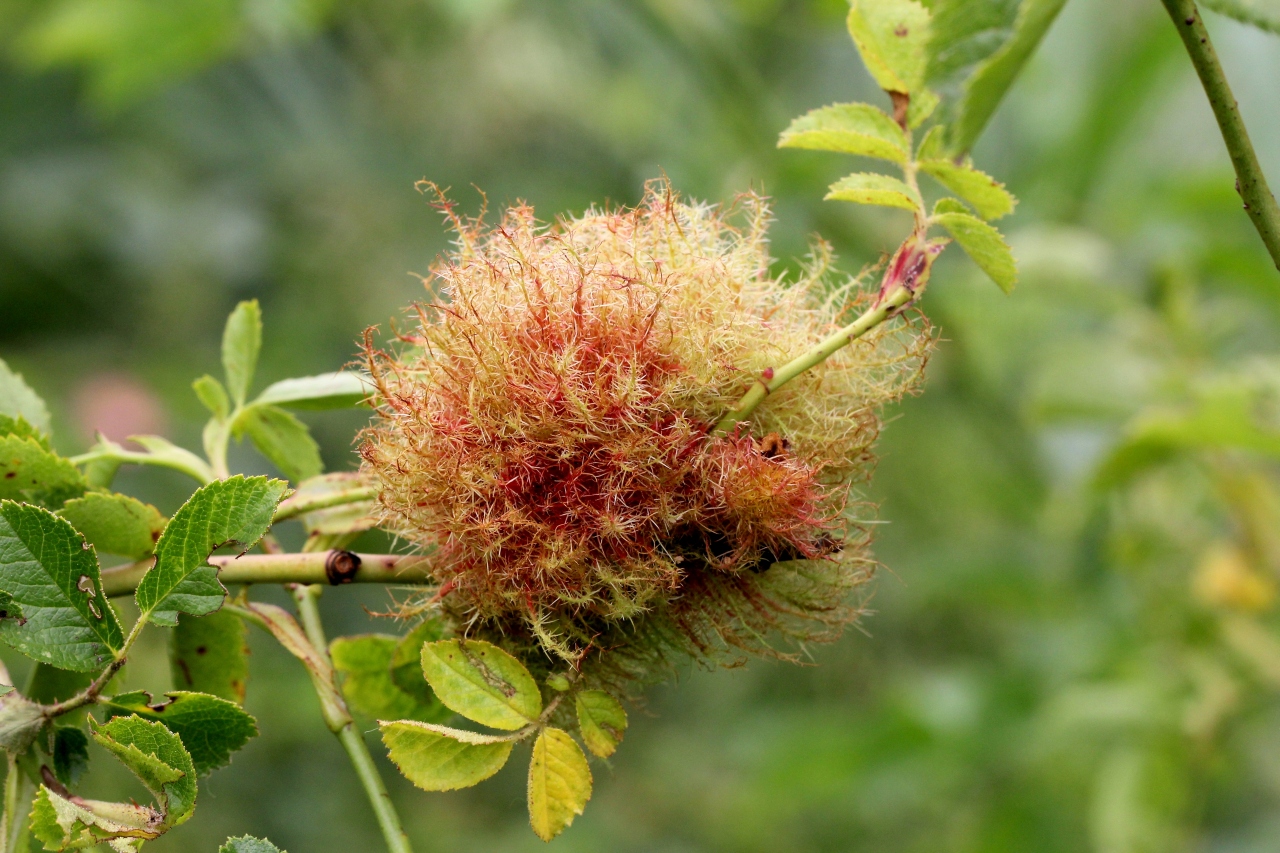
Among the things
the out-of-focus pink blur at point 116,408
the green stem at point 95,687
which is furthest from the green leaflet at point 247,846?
the out-of-focus pink blur at point 116,408

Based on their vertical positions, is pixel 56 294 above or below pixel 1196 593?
above

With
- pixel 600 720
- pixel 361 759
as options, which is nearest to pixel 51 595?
pixel 361 759

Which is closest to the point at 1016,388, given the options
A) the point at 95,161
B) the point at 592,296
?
the point at 592,296

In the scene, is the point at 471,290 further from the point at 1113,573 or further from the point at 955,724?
the point at 1113,573

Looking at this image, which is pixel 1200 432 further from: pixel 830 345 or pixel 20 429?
pixel 20 429

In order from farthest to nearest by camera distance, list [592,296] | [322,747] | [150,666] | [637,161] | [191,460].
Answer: [322,747] → [637,161] → [150,666] → [191,460] → [592,296]

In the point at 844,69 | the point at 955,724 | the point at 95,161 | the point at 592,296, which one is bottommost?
the point at 955,724

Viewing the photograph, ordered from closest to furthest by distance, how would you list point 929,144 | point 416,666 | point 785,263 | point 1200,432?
1. point 929,144
2. point 416,666
3. point 785,263
4. point 1200,432
